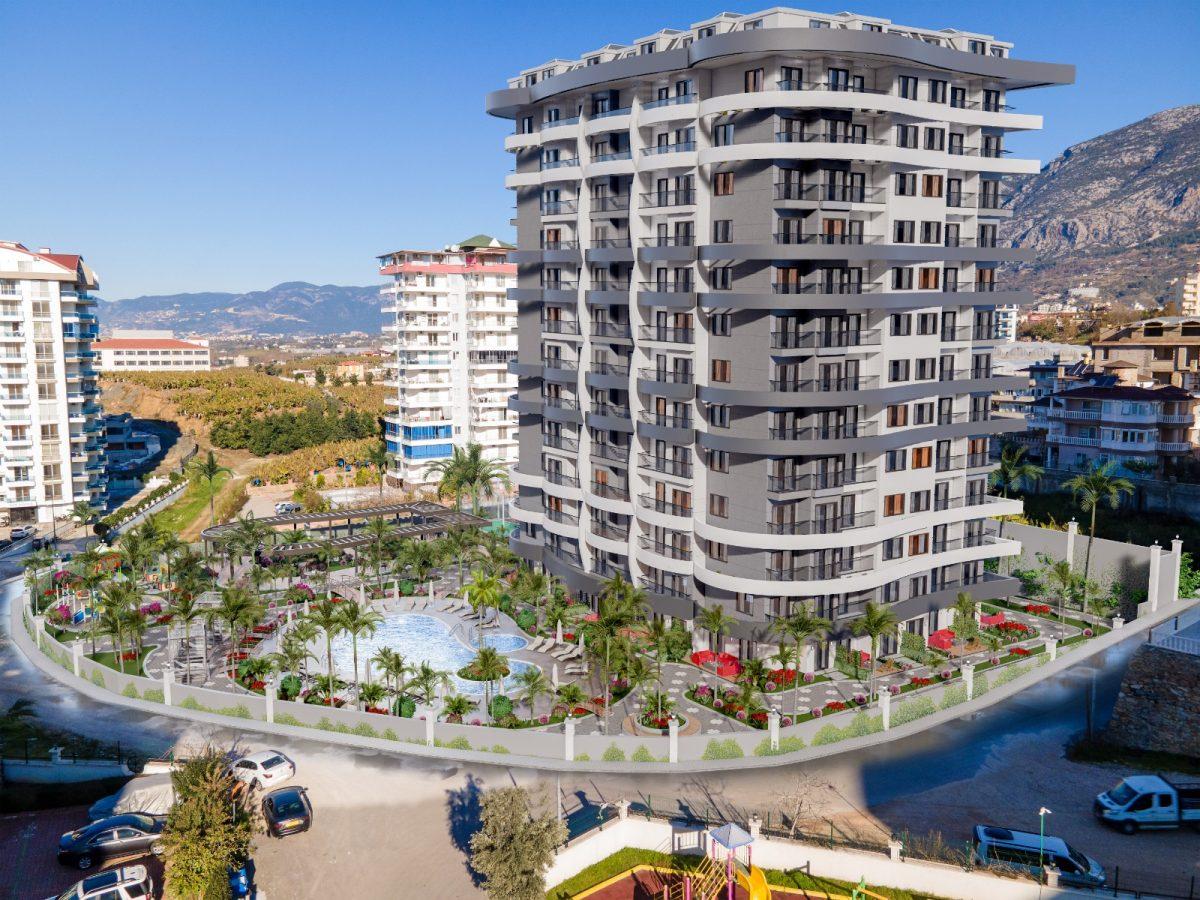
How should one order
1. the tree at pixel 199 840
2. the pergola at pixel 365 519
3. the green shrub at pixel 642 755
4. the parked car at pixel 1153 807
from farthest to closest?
the pergola at pixel 365 519
the green shrub at pixel 642 755
the parked car at pixel 1153 807
the tree at pixel 199 840

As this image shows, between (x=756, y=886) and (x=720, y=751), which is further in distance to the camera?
(x=720, y=751)

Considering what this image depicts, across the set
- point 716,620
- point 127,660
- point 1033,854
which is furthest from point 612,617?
point 127,660

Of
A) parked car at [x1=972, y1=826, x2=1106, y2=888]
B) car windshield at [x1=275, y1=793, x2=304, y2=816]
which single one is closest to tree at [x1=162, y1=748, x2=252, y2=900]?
car windshield at [x1=275, y1=793, x2=304, y2=816]

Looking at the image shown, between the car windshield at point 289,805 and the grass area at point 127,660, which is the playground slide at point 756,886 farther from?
the grass area at point 127,660

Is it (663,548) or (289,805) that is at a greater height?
(663,548)

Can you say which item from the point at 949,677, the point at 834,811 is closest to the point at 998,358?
the point at 949,677

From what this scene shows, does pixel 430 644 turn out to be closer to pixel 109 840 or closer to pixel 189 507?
pixel 109 840

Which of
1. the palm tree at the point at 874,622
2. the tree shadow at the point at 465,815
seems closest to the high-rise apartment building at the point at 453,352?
the palm tree at the point at 874,622
